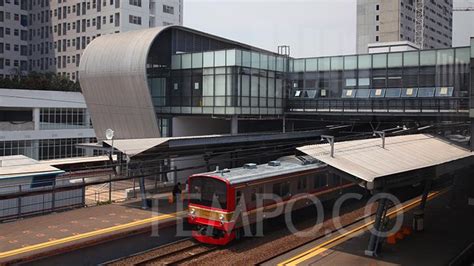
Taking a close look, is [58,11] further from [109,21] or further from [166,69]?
[166,69]

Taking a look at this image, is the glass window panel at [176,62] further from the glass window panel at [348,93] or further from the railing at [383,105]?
the glass window panel at [348,93]

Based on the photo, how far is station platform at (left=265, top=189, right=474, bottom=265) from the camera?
14.3 m

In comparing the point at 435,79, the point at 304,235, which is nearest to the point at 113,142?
the point at 304,235

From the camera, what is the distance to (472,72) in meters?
17.3

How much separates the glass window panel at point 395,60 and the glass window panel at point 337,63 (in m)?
3.09

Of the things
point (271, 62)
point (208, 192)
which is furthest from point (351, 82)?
point (208, 192)

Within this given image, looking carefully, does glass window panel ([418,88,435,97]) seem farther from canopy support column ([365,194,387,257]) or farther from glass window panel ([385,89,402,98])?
canopy support column ([365,194,387,257])

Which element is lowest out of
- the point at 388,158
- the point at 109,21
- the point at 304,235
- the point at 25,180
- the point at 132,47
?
the point at 304,235

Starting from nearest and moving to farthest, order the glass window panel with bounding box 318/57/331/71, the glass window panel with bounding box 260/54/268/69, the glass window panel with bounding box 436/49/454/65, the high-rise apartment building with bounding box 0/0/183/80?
the glass window panel with bounding box 436/49/454/65 < the glass window panel with bounding box 260/54/268/69 < the glass window panel with bounding box 318/57/331/71 < the high-rise apartment building with bounding box 0/0/183/80

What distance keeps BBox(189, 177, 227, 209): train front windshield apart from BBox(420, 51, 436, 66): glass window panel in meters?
17.9

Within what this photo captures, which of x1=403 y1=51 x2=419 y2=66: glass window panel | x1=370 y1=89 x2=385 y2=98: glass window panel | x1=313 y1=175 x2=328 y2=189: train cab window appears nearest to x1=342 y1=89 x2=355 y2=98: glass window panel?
x1=370 y1=89 x2=385 y2=98: glass window panel

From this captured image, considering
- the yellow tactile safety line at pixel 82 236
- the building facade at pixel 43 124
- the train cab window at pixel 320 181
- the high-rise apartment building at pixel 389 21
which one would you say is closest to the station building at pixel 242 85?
the train cab window at pixel 320 181

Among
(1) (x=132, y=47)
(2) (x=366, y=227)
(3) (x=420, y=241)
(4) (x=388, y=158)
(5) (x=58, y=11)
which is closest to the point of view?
(4) (x=388, y=158)

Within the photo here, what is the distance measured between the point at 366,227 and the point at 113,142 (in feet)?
35.1
